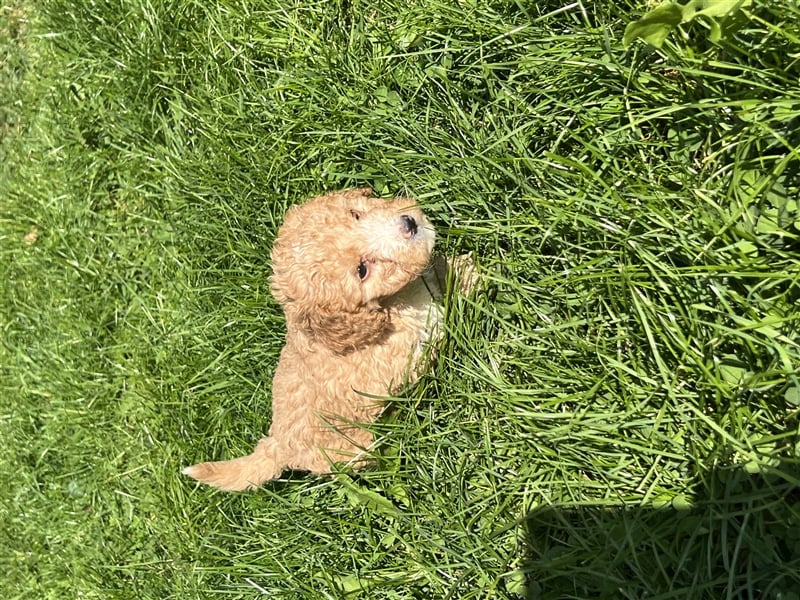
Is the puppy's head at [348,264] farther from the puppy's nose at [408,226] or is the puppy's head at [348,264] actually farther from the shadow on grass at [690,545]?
the shadow on grass at [690,545]

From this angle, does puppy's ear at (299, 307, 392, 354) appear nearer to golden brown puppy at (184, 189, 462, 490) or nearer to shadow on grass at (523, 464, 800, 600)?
golden brown puppy at (184, 189, 462, 490)

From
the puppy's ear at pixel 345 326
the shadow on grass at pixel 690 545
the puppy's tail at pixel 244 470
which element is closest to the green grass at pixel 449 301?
the shadow on grass at pixel 690 545

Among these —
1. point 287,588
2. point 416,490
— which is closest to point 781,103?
point 416,490

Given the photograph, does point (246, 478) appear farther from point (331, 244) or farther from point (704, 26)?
point (704, 26)

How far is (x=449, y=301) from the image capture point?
2.58 meters

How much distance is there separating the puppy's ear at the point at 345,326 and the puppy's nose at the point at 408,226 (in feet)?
1.05

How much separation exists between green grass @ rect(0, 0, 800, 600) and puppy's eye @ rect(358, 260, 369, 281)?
0.51 meters

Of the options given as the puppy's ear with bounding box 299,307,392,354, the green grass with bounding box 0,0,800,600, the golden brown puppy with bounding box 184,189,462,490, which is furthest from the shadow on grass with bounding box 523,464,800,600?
the puppy's ear with bounding box 299,307,392,354

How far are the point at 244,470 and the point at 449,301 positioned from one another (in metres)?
1.24

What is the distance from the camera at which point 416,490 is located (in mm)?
2666

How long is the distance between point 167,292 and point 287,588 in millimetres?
1836

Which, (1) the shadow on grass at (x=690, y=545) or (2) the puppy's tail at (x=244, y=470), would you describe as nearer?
(1) the shadow on grass at (x=690, y=545)

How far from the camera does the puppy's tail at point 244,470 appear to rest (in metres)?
2.73

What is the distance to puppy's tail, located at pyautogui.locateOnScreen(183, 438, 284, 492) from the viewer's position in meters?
2.73
